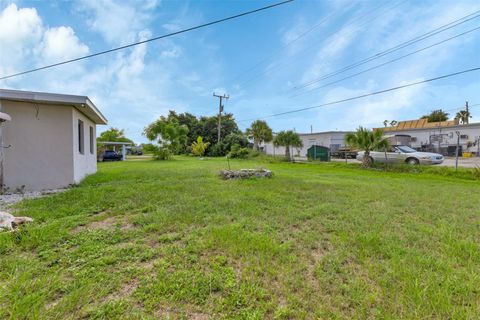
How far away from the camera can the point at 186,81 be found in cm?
1730

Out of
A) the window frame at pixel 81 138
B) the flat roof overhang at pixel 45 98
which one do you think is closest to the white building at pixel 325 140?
the window frame at pixel 81 138

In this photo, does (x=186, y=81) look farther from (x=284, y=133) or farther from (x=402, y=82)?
(x=402, y=82)

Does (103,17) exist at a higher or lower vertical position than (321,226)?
higher

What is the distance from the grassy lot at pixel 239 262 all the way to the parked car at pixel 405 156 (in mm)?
9894

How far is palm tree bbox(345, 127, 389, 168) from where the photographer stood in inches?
498

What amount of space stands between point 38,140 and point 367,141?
1445cm

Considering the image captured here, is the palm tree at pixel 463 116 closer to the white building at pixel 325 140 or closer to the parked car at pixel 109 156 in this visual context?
the white building at pixel 325 140

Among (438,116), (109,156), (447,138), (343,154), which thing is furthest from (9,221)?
(438,116)

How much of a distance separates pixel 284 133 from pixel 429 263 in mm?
17803

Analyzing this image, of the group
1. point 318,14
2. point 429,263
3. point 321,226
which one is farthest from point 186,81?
point 429,263

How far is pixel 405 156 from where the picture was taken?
13.1 m

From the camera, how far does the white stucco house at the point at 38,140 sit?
244 inches

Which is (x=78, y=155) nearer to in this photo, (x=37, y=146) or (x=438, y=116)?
(x=37, y=146)

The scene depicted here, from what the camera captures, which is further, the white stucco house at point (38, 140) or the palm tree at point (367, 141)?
the palm tree at point (367, 141)
